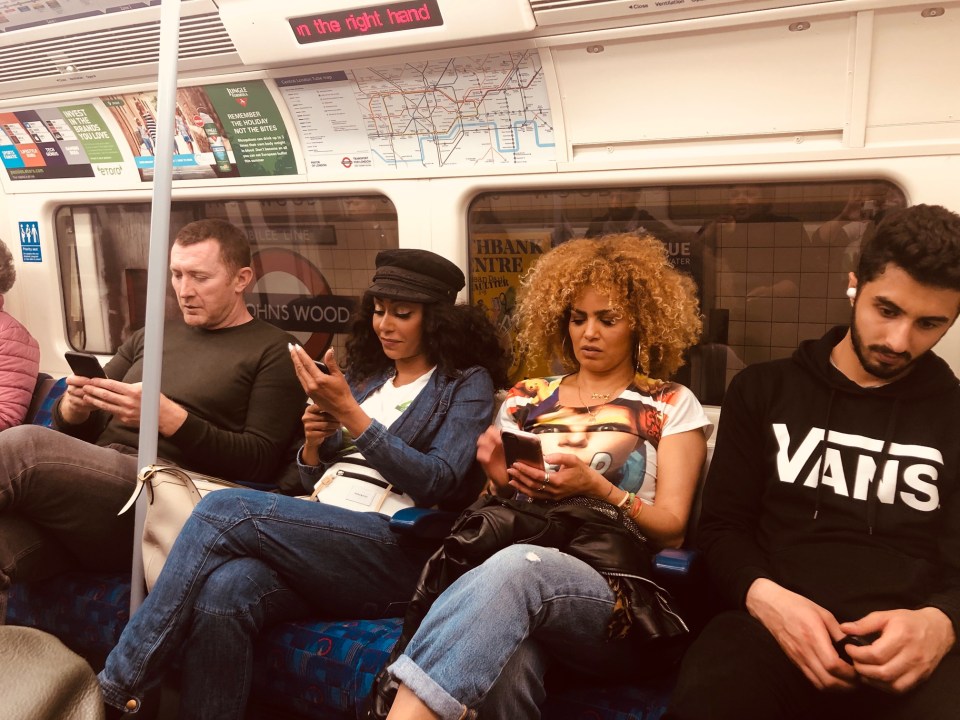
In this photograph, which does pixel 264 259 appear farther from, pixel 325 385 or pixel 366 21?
pixel 325 385

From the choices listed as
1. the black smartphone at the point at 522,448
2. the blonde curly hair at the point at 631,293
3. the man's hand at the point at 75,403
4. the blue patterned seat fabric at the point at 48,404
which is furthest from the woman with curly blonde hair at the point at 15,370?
the black smartphone at the point at 522,448

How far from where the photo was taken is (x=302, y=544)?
2432mm

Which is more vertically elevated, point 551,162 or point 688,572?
point 551,162

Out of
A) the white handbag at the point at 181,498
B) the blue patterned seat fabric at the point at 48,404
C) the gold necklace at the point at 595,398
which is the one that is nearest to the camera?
the white handbag at the point at 181,498

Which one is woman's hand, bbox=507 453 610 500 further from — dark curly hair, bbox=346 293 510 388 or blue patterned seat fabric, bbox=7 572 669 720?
dark curly hair, bbox=346 293 510 388

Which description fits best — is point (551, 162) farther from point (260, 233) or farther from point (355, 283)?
point (260, 233)

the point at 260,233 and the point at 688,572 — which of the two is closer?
the point at 688,572

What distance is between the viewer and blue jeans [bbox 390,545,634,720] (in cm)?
190

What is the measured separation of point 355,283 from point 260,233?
57 cm

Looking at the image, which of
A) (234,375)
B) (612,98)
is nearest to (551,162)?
(612,98)

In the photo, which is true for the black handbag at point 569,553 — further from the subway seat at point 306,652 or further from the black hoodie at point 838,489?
the black hoodie at point 838,489

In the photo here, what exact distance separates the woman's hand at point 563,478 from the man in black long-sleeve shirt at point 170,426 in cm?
119

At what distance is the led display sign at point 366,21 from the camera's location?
9.52 feet

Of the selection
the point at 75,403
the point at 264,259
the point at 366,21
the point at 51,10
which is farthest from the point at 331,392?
the point at 51,10
